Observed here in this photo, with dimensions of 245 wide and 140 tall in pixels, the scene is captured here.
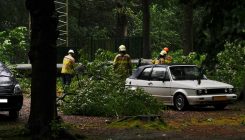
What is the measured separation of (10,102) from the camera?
50.6 feet

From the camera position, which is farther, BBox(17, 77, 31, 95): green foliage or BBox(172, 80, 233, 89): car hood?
BBox(17, 77, 31, 95): green foliage

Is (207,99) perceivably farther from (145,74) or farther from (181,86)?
(145,74)

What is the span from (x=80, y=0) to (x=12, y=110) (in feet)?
141

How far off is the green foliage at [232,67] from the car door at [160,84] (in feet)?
11.2

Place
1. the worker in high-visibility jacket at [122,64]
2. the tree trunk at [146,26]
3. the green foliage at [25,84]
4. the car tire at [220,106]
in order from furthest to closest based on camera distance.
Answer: the tree trunk at [146,26] → the green foliage at [25,84] → the worker in high-visibility jacket at [122,64] → the car tire at [220,106]

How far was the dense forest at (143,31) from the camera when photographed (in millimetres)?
7164

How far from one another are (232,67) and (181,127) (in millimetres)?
9576

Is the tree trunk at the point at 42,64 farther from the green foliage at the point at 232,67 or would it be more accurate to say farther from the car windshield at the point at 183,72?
the green foliage at the point at 232,67

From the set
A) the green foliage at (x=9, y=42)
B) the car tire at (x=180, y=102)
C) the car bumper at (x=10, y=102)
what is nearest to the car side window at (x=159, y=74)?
the car tire at (x=180, y=102)

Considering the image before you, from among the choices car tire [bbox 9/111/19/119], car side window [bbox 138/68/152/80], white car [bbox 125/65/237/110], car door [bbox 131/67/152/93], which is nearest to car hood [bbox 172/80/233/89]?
white car [bbox 125/65/237/110]

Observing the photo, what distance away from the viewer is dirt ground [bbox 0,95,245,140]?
1292 centimetres

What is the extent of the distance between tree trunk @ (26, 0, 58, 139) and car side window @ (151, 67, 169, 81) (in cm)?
859

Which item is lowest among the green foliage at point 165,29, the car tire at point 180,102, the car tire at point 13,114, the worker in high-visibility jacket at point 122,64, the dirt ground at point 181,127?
the dirt ground at point 181,127

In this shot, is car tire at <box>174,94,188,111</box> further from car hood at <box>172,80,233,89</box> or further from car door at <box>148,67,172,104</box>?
car hood at <box>172,80,233,89</box>
